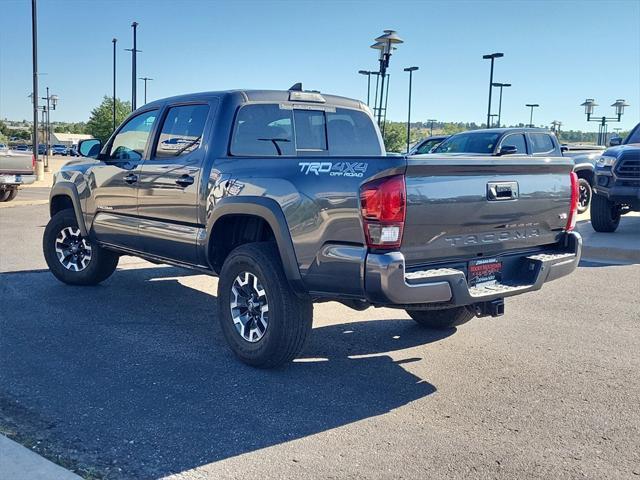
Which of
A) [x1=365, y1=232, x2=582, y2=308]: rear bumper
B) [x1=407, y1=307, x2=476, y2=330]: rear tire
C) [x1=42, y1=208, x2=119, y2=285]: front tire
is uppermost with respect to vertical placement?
[x1=365, y1=232, x2=582, y2=308]: rear bumper

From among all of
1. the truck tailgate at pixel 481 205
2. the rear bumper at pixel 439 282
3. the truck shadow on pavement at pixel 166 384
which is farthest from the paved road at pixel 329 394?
the truck tailgate at pixel 481 205

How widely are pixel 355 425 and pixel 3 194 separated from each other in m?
Result: 15.7

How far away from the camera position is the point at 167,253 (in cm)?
594

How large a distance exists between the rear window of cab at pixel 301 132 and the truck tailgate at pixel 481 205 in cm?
178

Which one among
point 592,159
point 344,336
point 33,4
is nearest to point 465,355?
point 344,336

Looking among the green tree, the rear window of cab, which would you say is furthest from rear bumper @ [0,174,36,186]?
the green tree

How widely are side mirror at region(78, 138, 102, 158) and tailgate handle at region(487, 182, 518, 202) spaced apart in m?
4.31

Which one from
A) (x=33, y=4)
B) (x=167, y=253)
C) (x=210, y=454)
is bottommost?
(x=210, y=454)

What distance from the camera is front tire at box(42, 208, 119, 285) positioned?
7.39 m

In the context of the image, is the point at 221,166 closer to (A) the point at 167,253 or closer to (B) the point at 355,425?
(A) the point at 167,253

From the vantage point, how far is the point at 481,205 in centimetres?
448

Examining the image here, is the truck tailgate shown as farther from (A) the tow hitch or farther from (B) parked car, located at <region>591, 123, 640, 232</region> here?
(B) parked car, located at <region>591, 123, 640, 232</region>

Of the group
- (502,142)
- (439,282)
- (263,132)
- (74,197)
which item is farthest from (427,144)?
(439,282)

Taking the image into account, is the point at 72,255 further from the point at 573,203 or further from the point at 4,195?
the point at 4,195
